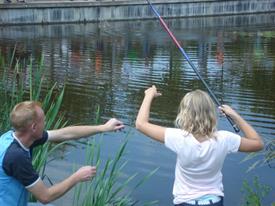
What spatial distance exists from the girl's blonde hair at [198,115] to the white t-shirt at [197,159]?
0.05 metres

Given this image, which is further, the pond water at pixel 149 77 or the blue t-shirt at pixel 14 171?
the pond water at pixel 149 77

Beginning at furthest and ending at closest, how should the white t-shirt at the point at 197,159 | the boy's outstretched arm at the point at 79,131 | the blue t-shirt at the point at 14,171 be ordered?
the boy's outstretched arm at the point at 79,131 < the white t-shirt at the point at 197,159 < the blue t-shirt at the point at 14,171

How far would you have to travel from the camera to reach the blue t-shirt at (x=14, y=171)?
348 cm

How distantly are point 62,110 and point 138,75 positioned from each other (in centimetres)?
517

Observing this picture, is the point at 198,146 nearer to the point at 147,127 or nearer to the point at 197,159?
the point at 197,159

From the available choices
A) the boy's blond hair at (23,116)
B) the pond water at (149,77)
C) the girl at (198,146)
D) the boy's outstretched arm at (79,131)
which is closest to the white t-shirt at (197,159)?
the girl at (198,146)

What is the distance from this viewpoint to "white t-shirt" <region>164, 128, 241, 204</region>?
11.8 feet

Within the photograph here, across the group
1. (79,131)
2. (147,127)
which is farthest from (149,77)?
(147,127)

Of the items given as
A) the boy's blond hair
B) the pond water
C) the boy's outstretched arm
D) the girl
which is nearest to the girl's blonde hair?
the girl

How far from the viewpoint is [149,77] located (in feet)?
56.9

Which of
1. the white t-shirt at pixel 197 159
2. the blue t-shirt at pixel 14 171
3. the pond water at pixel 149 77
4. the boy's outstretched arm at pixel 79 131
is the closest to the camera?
the blue t-shirt at pixel 14 171

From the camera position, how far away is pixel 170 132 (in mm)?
3666

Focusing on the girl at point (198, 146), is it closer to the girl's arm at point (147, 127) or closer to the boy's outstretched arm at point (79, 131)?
the girl's arm at point (147, 127)

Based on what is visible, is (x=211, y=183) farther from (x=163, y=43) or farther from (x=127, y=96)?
(x=163, y=43)
